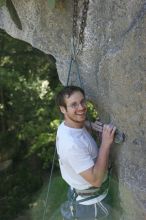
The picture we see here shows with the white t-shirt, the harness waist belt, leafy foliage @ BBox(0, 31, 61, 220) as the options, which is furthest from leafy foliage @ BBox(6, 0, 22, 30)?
leafy foliage @ BBox(0, 31, 61, 220)

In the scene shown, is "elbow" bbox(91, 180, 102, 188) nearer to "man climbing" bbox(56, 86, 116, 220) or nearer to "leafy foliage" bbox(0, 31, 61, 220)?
"man climbing" bbox(56, 86, 116, 220)

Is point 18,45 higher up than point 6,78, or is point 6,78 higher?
point 18,45

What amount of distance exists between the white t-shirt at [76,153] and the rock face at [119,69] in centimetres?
18

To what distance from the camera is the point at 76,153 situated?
2.71m

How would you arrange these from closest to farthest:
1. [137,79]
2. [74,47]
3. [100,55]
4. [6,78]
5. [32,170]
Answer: [137,79], [100,55], [74,47], [6,78], [32,170]

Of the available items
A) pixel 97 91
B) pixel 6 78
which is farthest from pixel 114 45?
pixel 6 78

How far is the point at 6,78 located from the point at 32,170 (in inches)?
62.7

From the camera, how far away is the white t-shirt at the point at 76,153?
2.71 metres

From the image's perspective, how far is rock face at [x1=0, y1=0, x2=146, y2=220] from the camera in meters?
2.53

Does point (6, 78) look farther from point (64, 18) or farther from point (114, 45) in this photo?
point (114, 45)

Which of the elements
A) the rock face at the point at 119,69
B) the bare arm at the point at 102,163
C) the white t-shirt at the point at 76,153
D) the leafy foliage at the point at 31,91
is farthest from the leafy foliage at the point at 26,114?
the bare arm at the point at 102,163

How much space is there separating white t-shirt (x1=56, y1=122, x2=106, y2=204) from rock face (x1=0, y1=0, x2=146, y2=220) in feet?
0.59

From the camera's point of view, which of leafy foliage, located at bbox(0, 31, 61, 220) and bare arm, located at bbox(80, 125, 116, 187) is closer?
bare arm, located at bbox(80, 125, 116, 187)

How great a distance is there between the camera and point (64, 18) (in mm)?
3055
